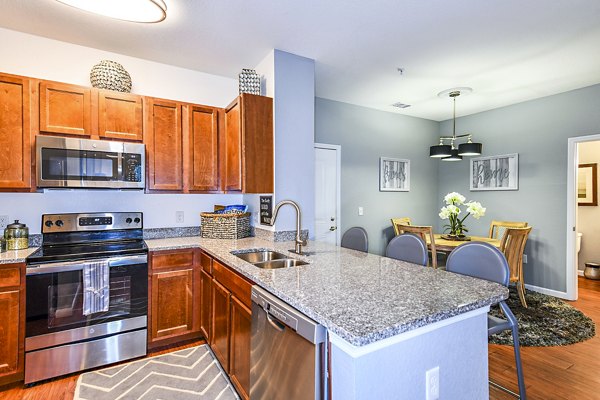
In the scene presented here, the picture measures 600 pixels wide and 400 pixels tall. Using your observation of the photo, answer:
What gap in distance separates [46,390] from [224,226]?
67.6 inches

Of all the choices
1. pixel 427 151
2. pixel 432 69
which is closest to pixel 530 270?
pixel 427 151

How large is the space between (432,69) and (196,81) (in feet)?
8.41

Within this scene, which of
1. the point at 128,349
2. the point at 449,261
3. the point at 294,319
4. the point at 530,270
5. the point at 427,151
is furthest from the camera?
the point at 427,151

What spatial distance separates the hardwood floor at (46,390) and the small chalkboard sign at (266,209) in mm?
1869

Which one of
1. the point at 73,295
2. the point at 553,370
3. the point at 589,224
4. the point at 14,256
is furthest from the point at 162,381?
the point at 589,224

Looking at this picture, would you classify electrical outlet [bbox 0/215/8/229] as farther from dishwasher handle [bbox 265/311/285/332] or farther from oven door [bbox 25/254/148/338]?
dishwasher handle [bbox 265/311/285/332]

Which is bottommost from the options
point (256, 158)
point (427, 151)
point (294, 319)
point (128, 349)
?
point (128, 349)

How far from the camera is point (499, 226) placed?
15.1 feet

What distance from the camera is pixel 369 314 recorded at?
115cm

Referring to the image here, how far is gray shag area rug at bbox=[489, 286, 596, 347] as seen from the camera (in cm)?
286

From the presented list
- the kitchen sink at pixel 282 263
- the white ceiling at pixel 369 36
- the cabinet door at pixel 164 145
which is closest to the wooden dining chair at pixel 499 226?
the white ceiling at pixel 369 36

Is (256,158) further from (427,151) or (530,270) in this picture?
(530,270)

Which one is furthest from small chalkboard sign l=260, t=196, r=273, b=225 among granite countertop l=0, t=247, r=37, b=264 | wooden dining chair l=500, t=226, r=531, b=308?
wooden dining chair l=500, t=226, r=531, b=308

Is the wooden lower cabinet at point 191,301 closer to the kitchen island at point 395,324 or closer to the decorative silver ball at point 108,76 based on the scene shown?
the kitchen island at point 395,324
